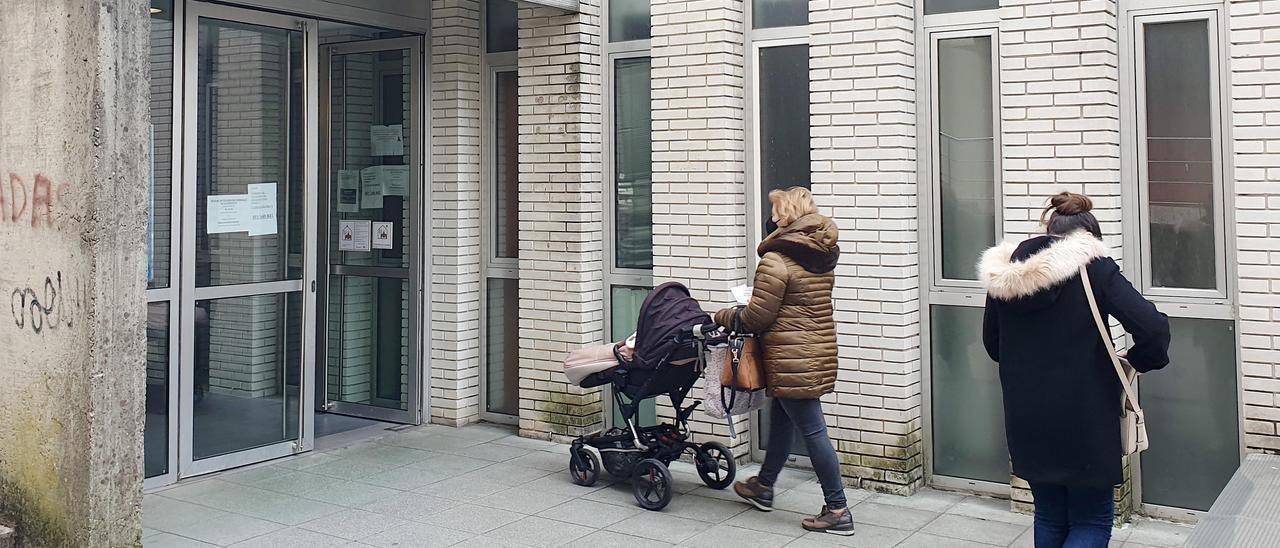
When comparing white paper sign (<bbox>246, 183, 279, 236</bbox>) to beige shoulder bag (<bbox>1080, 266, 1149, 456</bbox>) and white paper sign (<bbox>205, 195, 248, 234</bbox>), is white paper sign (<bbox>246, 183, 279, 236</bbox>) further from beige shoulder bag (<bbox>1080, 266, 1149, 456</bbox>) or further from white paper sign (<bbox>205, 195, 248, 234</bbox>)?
beige shoulder bag (<bbox>1080, 266, 1149, 456</bbox>)

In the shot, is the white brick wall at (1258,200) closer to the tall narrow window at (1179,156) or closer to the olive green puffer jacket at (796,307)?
the tall narrow window at (1179,156)

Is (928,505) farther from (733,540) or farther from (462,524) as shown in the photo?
(462,524)

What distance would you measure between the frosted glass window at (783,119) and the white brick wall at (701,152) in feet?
0.51

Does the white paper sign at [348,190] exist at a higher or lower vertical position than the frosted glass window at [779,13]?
lower

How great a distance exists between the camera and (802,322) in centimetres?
639

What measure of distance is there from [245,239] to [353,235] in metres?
1.80

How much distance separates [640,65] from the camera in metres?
8.58

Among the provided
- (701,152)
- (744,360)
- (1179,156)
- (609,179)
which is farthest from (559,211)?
(1179,156)

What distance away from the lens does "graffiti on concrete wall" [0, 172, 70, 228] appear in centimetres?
558

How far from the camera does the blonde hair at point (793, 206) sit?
645cm

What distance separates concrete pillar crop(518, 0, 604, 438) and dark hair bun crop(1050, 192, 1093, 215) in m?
4.40

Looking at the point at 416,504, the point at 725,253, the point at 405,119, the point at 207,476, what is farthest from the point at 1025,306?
the point at 405,119

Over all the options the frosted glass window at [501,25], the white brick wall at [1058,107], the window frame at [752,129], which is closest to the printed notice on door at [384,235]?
the frosted glass window at [501,25]

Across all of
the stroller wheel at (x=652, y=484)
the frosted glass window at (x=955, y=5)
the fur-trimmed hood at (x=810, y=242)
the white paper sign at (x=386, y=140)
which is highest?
the frosted glass window at (x=955, y=5)
